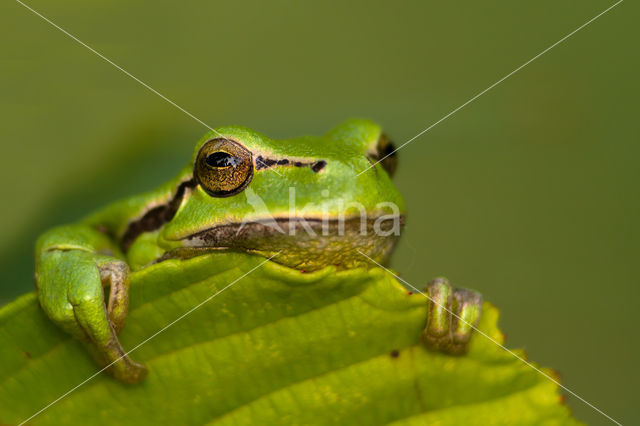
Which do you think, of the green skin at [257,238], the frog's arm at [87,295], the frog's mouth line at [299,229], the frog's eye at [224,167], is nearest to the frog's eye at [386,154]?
the green skin at [257,238]

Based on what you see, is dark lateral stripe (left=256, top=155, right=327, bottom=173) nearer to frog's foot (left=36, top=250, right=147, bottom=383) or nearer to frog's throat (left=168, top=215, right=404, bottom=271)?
frog's throat (left=168, top=215, right=404, bottom=271)

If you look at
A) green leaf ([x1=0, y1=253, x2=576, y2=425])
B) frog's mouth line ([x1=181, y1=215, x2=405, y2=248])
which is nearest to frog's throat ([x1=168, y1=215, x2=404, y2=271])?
frog's mouth line ([x1=181, y1=215, x2=405, y2=248])

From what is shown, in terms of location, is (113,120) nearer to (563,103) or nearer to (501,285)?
(563,103)

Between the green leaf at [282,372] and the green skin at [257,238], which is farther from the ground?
the green skin at [257,238]

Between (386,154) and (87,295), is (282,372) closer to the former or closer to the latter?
(87,295)

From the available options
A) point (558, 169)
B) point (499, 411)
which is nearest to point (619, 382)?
point (558, 169)

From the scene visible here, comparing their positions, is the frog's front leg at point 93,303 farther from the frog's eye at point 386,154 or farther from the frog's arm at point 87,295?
the frog's eye at point 386,154

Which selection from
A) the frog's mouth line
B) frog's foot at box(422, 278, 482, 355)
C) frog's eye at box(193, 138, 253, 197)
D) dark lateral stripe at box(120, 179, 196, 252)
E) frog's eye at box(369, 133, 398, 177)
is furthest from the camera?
frog's eye at box(369, 133, 398, 177)
